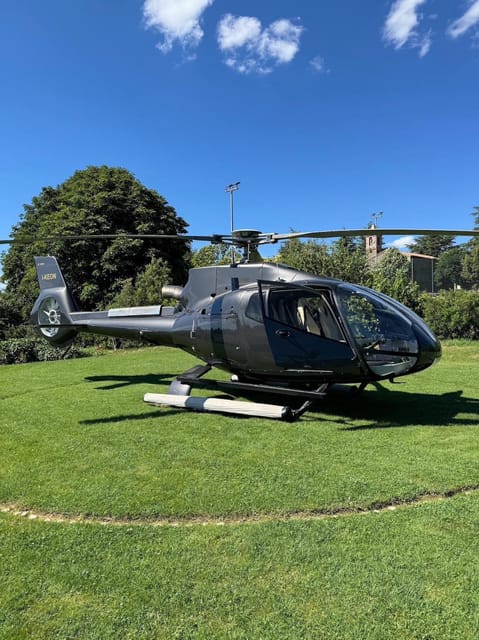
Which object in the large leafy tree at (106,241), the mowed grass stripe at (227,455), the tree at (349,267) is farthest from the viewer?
the large leafy tree at (106,241)

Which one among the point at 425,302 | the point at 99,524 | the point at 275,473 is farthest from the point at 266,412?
the point at 425,302

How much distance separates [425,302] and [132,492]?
699 inches

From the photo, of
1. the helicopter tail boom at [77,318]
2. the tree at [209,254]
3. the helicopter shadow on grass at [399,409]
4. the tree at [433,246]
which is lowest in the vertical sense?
the helicopter shadow on grass at [399,409]

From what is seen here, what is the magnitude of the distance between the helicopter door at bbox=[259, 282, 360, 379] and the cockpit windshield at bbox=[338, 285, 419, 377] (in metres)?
0.21

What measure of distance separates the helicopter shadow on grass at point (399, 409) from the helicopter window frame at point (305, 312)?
1.47 m

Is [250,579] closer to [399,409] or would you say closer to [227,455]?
[227,455]

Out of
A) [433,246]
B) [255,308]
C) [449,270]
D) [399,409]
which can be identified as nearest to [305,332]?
[255,308]

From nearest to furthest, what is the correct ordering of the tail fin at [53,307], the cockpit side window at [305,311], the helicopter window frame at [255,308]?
the cockpit side window at [305,311] → the helicopter window frame at [255,308] → the tail fin at [53,307]

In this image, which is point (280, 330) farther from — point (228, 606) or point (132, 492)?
point (228, 606)

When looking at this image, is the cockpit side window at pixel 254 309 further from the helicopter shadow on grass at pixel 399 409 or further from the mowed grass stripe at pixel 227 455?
the helicopter shadow on grass at pixel 399 409

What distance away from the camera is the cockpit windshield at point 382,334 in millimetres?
6125

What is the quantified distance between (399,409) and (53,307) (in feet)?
27.3

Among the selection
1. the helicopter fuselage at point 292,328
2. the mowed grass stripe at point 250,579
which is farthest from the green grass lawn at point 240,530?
the helicopter fuselage at point 292,328

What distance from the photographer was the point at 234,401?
7316mm
